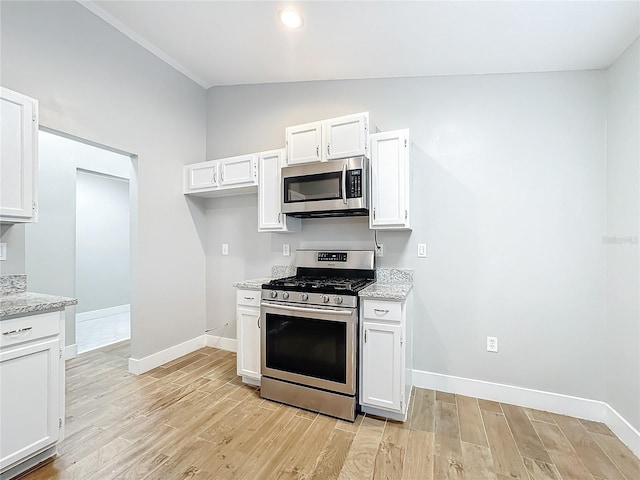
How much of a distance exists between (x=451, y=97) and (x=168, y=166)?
291 centimetres

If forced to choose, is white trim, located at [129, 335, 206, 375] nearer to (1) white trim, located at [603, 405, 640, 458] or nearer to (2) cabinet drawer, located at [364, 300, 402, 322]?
(2) cabinet drawer, located at [364, 300, 402, 322]

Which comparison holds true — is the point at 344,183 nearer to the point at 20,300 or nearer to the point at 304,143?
the point at 304,143

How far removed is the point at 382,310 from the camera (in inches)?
87.7

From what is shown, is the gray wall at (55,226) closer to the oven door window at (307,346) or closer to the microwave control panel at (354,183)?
the oven door window at (307,346)

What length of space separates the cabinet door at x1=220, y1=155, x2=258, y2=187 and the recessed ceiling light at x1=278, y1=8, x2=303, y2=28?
1217mm

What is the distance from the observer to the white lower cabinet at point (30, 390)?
1615 mm

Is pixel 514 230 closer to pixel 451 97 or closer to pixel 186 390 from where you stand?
pixel 451 97

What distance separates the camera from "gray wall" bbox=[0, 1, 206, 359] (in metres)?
2.27

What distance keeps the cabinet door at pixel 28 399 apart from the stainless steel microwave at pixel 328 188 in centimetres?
193

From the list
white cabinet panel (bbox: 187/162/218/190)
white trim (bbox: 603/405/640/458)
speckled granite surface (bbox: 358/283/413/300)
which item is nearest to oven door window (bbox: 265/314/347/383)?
speckled granite surface (bbox: 358/283/413/300)

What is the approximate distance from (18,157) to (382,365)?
9.00 ft

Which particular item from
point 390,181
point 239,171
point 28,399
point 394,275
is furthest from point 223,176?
point 28,399

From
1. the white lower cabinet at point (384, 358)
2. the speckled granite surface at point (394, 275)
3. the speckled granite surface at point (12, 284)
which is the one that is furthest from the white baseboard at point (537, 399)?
the speckled granite surface at point (12, 284)

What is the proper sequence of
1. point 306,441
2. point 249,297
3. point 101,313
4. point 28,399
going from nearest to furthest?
point 28,399 < point 306,441 < point 249,297 < point 101,313
